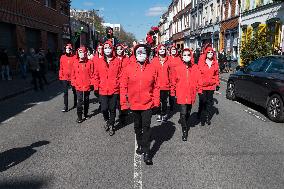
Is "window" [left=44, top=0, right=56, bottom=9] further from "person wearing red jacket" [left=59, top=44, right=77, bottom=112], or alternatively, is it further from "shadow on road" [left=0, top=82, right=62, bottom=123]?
"person wearing red jacket" [left=59, top=44, right=77, bottom=112]

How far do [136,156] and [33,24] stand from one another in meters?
22.1

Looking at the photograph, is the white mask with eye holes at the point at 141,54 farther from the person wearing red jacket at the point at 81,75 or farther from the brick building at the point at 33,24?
the brick building at the point at 33,24

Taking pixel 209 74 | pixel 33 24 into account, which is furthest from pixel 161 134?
pixel 33 24

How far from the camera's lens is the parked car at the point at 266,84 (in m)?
7.80

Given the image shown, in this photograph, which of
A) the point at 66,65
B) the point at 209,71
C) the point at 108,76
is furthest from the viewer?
the point at 66,65

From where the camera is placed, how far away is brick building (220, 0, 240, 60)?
89.7 feet

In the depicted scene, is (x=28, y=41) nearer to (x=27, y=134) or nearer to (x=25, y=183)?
(x=27, y=134)

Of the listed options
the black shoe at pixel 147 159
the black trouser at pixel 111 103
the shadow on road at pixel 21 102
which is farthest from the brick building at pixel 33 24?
the black shoe at pixel 147 159

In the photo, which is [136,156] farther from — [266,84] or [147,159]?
[266,84]

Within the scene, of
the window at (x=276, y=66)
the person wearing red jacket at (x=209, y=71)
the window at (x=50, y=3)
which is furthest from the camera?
the window at (x=50, y=3)

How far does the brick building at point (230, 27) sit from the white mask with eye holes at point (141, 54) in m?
22.8

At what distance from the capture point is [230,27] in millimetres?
28812

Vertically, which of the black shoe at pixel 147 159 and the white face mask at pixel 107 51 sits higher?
the white face mask at pixel 107 51

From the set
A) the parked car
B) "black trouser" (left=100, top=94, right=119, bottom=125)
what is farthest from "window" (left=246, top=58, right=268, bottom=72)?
"black trouser" (left=100, top=94, right=119, bottom=125)
